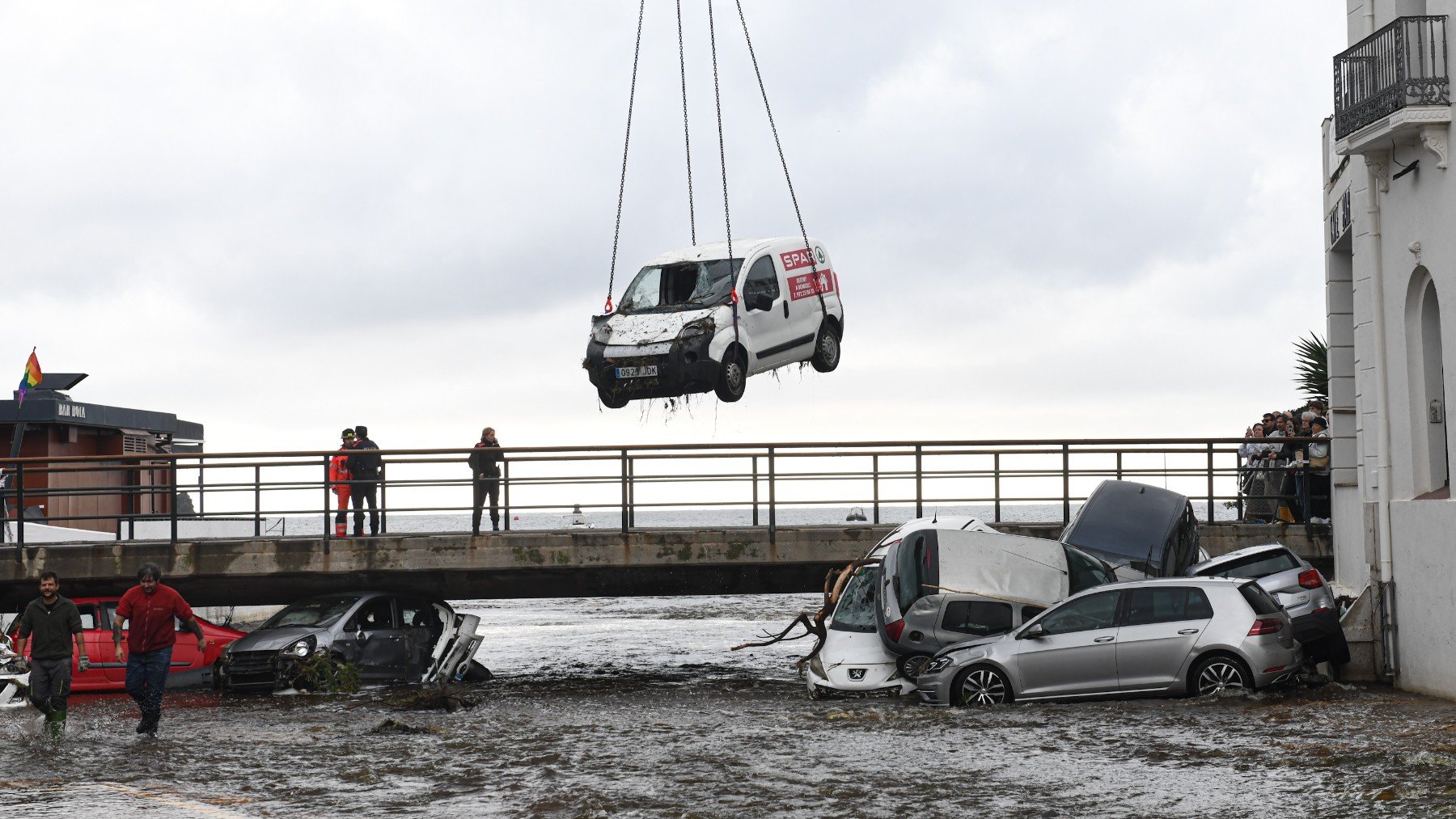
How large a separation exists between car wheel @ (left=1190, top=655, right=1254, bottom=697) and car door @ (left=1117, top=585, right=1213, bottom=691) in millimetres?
195

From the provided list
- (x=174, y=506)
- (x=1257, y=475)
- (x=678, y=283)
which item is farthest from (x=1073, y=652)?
(x=174, y=506)

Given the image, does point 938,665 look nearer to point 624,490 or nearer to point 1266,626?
point 1266,626

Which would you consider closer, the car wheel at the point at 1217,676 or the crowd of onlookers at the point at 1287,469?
the car wheel at the point at 1217,676

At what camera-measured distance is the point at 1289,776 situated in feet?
36.0

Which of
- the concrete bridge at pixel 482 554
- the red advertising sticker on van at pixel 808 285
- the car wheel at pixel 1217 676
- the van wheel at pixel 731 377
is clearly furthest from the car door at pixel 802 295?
the car wheel at pixel 1217 676

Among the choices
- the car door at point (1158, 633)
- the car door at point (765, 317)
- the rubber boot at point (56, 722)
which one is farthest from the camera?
the car door at point (765, 317)

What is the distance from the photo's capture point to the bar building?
29641mm

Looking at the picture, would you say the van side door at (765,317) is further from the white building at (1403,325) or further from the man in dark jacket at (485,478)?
the white building at (1403,325)

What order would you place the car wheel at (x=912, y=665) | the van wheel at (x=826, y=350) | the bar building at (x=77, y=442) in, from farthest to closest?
the bar building at (x=77, y=442) → the van wheel at (x=826, y=350) → the car wheel at (x=912, y=665)

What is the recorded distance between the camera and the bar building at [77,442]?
29641 mm

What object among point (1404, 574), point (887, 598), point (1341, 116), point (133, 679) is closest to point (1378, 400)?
point (1404, 574)

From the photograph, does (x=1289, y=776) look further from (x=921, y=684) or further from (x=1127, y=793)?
(x=921, y=684)

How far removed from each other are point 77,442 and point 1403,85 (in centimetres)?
2658

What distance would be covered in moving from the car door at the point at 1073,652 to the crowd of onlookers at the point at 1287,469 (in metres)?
5.89
